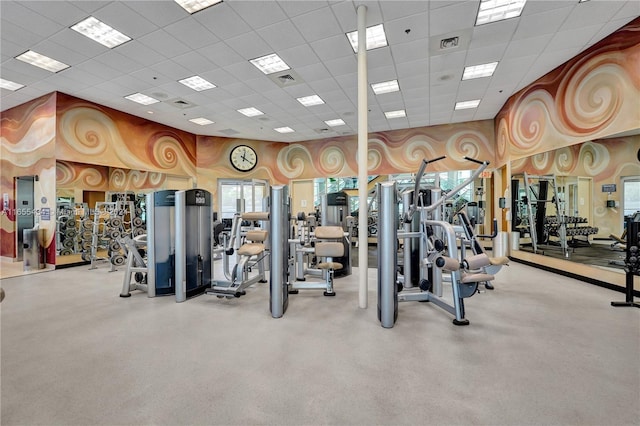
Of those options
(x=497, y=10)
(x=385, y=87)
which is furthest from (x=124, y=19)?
(x=497, y=10)

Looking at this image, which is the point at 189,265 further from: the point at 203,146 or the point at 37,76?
the point at 203,146

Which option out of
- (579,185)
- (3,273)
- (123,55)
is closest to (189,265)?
(123,55)

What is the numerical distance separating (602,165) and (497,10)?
2967mm

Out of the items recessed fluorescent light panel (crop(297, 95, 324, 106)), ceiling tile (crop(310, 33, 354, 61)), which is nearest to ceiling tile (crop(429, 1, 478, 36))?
ceiling tile (crop(310, 33, 354, 61))

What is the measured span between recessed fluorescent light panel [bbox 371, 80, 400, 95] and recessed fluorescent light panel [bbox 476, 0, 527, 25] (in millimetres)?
2100

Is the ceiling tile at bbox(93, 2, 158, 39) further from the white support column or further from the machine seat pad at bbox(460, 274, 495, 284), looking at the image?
the machine seat pad at bbox(460, 274, 495, 284)

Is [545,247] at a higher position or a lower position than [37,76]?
lower

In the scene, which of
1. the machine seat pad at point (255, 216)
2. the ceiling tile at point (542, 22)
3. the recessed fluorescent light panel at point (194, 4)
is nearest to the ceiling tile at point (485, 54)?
the ceiling tile at point (542, 22)

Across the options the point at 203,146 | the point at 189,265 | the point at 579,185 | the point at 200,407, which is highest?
the point at 203,146

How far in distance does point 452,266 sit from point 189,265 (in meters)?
3.42

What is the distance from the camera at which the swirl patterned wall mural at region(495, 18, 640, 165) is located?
4.14m

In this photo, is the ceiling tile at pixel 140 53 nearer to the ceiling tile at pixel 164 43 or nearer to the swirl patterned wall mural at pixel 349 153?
the ceiling tile at pixel 164 43

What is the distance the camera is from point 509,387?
6.31ft

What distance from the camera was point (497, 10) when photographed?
394 centimetres
